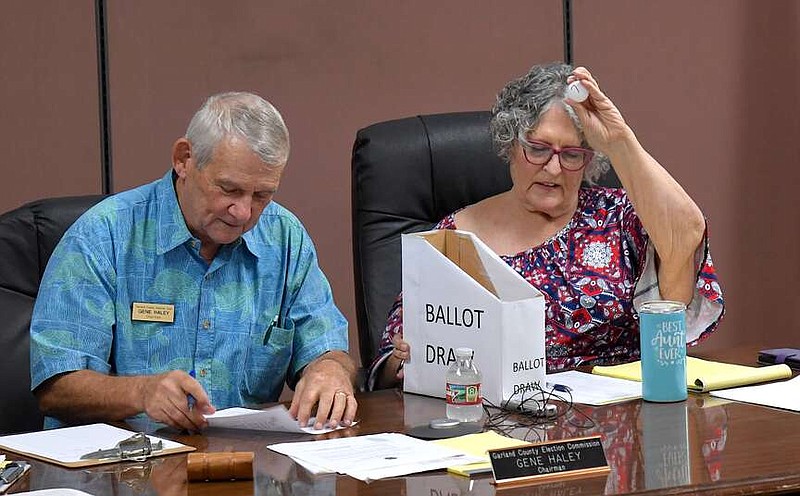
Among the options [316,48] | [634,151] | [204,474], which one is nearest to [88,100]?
[316,48]

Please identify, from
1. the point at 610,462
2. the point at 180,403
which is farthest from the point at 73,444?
the point at 610,462

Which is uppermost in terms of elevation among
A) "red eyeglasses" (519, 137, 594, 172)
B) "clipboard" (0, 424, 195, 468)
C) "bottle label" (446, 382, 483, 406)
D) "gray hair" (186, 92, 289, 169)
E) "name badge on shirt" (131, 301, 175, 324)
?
"gray hair" (186, 92, 289, 169)

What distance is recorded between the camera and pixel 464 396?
1980 millimetres

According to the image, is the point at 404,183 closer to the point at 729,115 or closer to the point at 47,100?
the point at 47,100

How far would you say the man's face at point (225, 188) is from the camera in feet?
7.43

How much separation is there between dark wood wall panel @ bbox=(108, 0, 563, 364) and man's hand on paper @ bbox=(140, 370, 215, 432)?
4.72 ft

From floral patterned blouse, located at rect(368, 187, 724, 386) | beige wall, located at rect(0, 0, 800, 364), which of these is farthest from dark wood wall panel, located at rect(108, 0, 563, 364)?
floral patterned blouse, located at rect(368, 187, 724, 386)

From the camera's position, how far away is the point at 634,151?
2.64 meters

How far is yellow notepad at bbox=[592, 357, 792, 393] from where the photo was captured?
7.23 feet

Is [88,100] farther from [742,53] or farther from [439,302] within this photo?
[742,53]

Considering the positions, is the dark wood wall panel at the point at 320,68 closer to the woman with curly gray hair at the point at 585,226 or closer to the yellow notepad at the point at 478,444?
the woman with curly gray hair at the point at 585,226

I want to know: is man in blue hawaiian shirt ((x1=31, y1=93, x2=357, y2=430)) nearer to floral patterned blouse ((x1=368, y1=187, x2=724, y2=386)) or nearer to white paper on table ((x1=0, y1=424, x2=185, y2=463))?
white paper on table ((x1=0, y1=424, x2=185, y2=463))

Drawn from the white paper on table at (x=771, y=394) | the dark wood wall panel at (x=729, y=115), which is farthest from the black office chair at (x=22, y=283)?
the dark wood wall panel at (x=729, y=115)

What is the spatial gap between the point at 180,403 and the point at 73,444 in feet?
0.57
